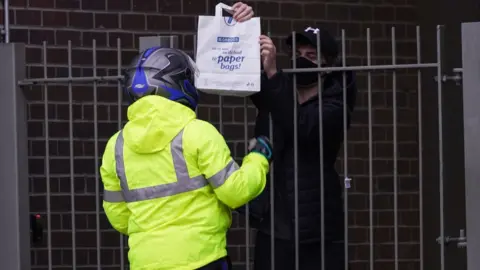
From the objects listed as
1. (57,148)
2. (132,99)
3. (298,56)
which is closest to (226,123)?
(57,148)

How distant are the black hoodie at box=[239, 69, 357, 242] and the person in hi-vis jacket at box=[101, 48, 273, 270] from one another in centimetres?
46

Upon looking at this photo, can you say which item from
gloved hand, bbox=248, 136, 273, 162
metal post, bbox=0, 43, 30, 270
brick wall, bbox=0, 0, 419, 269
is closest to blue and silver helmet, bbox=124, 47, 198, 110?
gloved hand, bbox=248, 136, 273, 162

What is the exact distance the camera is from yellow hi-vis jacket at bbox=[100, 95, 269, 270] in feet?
13.2

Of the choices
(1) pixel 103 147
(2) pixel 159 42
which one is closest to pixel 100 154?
(1) pixel 103 147

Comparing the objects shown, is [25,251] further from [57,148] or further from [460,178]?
[460,178]

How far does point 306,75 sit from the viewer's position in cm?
462

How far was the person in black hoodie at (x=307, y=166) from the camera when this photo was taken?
4582 millimetres

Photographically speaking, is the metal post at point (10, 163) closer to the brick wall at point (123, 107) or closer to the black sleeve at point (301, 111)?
the brick wall at point (123, 107)

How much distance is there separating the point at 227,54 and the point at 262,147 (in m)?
0.50

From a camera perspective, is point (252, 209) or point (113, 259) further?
point (113, 259)

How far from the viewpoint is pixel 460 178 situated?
438cm

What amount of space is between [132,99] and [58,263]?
2317 millimetres

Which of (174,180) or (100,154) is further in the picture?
(100,154)

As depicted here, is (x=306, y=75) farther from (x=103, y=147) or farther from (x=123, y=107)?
(x=103, y=147)
